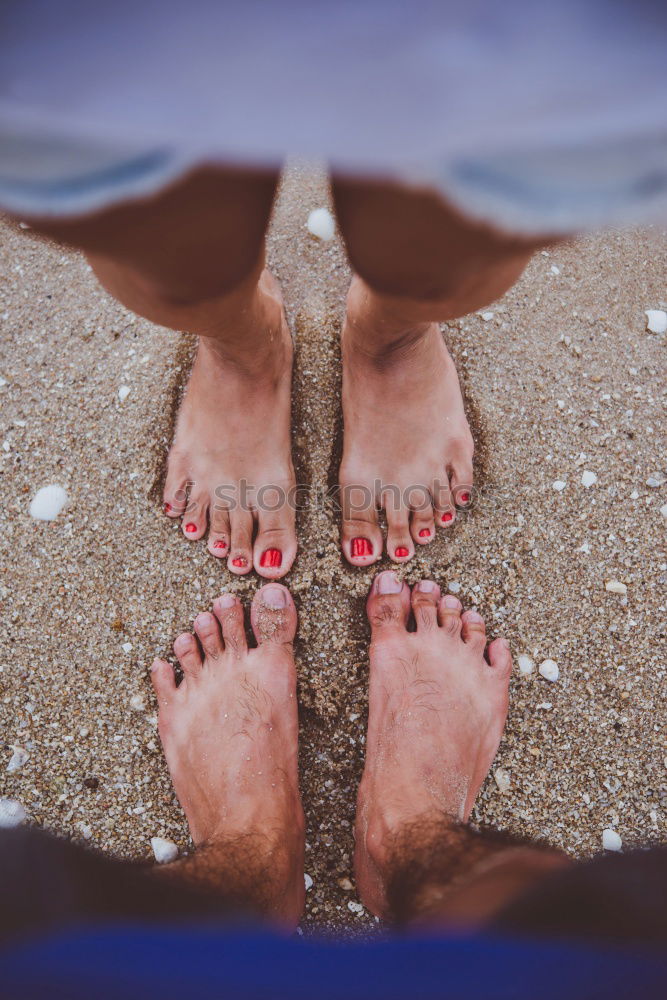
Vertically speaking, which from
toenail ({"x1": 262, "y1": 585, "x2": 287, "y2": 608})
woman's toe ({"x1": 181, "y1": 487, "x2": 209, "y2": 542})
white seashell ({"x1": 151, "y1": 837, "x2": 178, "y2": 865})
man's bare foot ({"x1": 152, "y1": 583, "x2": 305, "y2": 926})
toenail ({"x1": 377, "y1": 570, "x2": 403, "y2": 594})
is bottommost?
white seashell ({"x1": 151, "y1": 837, "x2": 178, "y2": 865})

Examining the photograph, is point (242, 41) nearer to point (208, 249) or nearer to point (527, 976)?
point (208, 249)

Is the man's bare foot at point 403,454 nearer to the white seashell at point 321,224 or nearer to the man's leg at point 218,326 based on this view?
the man's leg at point 218,326

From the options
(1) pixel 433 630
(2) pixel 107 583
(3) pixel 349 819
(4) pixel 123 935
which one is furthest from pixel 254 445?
(4) pixel 123 935

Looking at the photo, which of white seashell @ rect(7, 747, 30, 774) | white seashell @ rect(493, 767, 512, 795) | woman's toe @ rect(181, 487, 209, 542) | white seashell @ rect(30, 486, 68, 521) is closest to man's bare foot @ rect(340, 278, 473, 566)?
woman's toe @ rect(181, 487, 209, 542)

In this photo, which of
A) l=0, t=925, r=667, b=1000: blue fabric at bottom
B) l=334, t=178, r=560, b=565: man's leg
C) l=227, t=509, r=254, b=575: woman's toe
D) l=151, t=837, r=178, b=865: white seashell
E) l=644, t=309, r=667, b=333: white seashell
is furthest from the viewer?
l=644, t=309, r=667, b=333: white seashell

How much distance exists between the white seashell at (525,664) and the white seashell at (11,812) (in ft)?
Result: 4.17

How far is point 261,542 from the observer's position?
1.53 m

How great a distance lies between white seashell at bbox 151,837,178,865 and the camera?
56.5 inches

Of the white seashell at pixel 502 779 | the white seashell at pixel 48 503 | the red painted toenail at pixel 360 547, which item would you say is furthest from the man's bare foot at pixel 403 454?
the white seashell at pixel 48 503

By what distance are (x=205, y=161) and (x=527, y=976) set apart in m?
0.85

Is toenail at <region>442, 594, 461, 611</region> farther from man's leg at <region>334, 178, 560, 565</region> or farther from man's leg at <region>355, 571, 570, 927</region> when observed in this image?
man's leg at <region>334, 178, 560, 565</region>

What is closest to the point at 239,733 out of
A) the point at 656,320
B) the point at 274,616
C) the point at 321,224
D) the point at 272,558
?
the point at 274,616

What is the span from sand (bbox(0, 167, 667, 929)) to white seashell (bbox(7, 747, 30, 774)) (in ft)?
0.06

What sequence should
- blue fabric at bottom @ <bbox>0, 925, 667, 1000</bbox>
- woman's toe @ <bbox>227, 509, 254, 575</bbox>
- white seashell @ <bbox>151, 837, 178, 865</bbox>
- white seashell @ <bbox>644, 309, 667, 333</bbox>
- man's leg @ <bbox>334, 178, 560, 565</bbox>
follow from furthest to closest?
white seashell @ <bbox>644, 309, 667, 333</bbox> → woman's toe @ <bbox>227, 509, 254, 575</bbox> → white seashell @ <bbox>151, 837, 178, 865</bbox> → man's leg @ <bbox>334, 178, 560, 565</bbox> → blue fabric at bottom @ <bbox>0, 925, 667, 1000</bbox>
